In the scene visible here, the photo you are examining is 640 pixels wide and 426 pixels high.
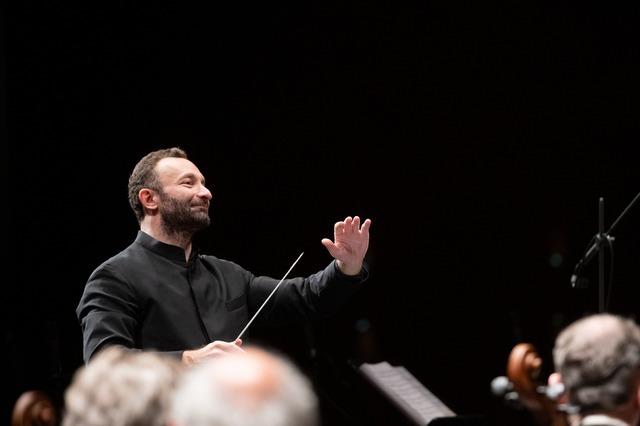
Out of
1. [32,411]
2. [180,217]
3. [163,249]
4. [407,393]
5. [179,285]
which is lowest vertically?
[407,393]

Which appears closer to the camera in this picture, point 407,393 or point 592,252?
point 592,252

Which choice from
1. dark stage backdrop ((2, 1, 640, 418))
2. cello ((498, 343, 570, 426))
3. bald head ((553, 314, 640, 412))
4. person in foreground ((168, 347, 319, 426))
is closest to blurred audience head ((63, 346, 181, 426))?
person in foreground ((168, 347, 319, 426))

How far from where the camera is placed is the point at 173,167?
10.9 ft

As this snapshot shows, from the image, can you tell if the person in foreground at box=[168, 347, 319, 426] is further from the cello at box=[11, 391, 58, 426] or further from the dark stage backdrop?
the dark stage backdrop

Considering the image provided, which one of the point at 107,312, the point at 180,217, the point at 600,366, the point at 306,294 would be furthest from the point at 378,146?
the point at 600,366

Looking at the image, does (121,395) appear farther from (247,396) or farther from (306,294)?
(306,294)

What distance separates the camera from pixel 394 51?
5.00 m

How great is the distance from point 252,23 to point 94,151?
1003 millimetres

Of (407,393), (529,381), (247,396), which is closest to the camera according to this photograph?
(247,396)

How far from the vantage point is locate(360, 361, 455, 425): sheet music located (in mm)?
3465

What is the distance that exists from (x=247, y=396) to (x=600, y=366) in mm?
732

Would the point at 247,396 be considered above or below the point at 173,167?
below

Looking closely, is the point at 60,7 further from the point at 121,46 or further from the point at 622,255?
the point at 622,255

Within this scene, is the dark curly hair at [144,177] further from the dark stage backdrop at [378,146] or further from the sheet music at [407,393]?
the dark stage backdrop at [378,146]
